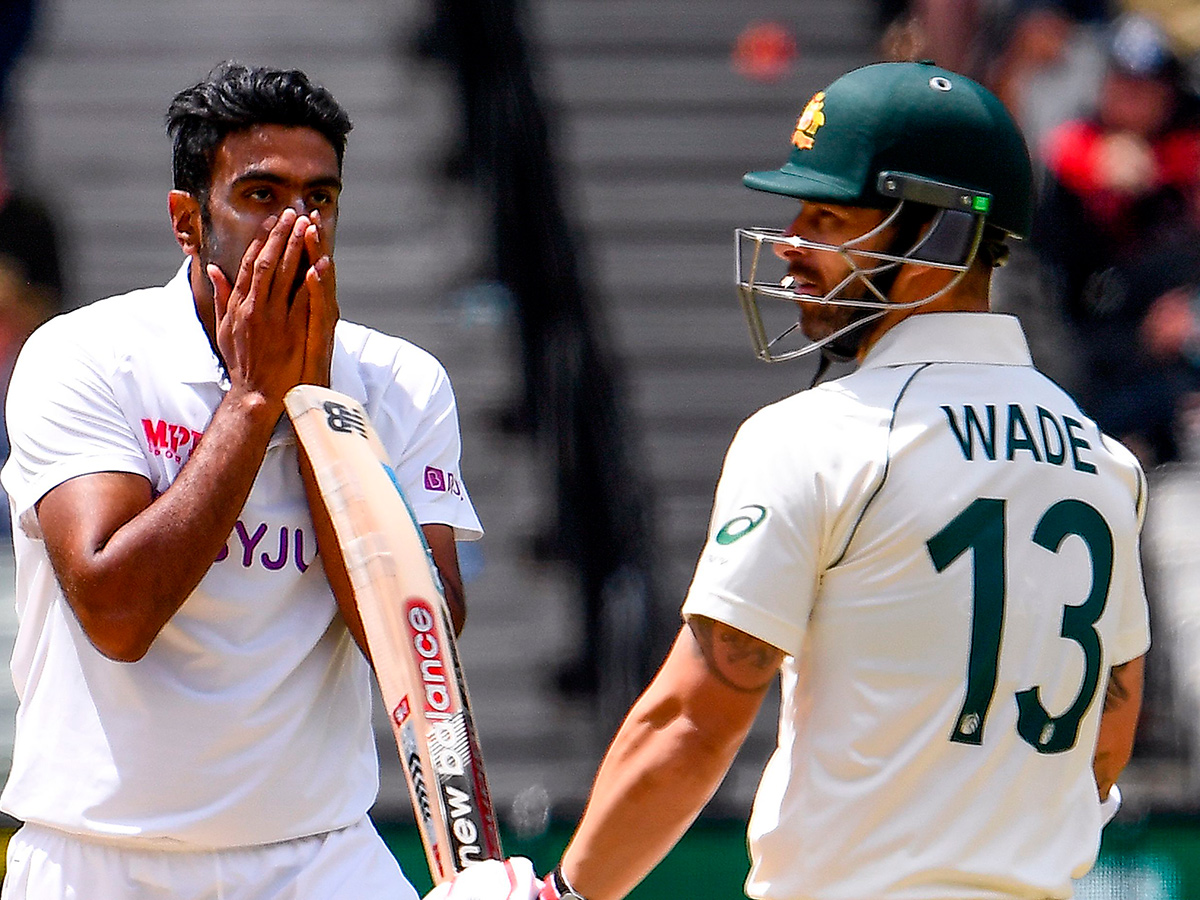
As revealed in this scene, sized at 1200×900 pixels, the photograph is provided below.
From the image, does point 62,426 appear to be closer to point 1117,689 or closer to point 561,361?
point 1117,689

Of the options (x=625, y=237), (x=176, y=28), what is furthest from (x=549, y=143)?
(x=176, y=28)

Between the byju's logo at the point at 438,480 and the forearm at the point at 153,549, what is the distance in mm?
389

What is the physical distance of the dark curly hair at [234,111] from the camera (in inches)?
113

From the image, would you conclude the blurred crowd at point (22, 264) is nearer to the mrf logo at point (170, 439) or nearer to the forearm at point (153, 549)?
the mrf logo at point (170, 439)

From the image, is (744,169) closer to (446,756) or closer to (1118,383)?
(1118,383)

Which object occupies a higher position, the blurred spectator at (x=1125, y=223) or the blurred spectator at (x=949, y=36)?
the blurred spectator at (x=949, y=36)

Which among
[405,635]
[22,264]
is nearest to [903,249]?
[405,635]

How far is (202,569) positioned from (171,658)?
0.20 metres

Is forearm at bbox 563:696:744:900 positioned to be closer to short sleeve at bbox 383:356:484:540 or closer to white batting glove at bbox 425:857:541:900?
white batting glove at bbox 425:857:541:900

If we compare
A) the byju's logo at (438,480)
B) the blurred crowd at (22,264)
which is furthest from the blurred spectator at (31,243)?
the byju's logo at (438,480)

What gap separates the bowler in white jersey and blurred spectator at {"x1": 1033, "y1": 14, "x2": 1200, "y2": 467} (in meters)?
4.41

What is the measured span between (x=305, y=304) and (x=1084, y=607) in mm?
1216

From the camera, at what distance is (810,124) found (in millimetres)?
2713

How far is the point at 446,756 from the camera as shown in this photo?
2.78 meters
